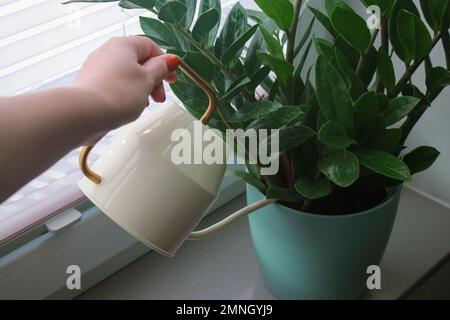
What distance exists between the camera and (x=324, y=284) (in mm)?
626

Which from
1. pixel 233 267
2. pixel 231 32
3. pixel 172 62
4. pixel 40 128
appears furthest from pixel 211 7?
pixel 233 267

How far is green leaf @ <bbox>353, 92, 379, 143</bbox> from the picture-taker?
0.48 metres

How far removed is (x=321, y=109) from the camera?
490 millimetres

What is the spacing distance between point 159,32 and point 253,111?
4.4 inches

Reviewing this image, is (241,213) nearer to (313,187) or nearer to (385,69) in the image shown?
(313,187)

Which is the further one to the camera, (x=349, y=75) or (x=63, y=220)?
(x=63, y=220)

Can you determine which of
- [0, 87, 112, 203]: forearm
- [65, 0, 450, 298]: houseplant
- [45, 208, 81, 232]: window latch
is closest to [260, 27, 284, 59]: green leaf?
[65, 0, 450, 298]: houseplant

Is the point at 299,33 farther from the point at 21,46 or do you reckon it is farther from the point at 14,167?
the point at 14,167

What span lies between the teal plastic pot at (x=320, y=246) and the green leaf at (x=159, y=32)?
19cm

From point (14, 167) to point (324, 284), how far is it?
0.41 meters

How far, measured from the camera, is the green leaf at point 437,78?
1.69 feet

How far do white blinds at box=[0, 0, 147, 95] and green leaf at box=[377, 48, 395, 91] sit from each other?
26cm

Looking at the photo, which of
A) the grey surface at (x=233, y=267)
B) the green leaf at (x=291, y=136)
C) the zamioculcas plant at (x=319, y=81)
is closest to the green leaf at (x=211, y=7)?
the zamioculcas plant at (x=319, y=81)
